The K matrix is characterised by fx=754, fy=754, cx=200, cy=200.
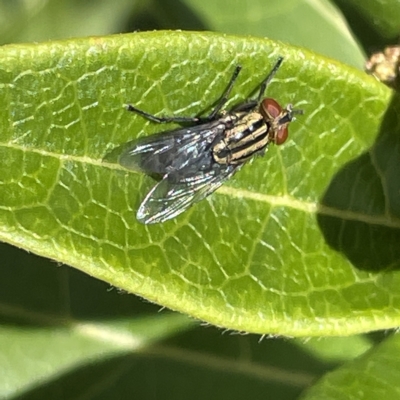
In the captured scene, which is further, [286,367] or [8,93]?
[286,367]

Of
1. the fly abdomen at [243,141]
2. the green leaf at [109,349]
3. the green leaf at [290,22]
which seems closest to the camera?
the fly abdomen at [243,141]

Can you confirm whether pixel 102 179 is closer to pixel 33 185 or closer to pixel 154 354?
pixel 33 185

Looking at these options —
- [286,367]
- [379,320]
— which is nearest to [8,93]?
[379,320]

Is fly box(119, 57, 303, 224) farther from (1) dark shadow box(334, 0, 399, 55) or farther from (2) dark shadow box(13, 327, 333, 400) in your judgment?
(2) dark shadow box(13, 327, 333, 400)

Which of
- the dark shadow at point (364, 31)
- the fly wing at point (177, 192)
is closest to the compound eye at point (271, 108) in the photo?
the fly wing at point (177, 192)

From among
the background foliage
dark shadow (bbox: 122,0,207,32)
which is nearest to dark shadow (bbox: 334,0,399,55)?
the background foliage

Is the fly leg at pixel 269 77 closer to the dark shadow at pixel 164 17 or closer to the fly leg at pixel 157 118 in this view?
the fly leg at pixel 157 118

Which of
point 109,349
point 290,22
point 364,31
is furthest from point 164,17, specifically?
point 109,349
